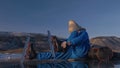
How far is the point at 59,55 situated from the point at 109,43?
36425mm

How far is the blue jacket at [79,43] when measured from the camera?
15.5 meters

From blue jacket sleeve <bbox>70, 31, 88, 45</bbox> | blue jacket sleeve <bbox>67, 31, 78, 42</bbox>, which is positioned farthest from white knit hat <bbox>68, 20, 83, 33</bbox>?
blue jacket sleeve <bbox>70, 31, 88, 45</bbox>

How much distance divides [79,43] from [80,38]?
0.74 feet

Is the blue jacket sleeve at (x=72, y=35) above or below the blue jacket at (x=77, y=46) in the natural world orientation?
above

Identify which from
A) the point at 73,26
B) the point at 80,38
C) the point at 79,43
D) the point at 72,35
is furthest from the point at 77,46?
the point at 73,26

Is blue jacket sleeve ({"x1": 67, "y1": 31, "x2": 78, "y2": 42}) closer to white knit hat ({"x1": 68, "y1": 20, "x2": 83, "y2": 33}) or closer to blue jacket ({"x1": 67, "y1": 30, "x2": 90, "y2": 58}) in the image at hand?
blue jacket ({"x1": 67, "y1": 30, "x2": 90, "y2": 58})

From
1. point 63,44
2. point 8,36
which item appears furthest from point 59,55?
point 8,36

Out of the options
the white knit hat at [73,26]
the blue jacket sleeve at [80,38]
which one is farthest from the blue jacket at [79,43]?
the white knit hat at [73,26]

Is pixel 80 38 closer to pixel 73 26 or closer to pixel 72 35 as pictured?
pixel 72 35

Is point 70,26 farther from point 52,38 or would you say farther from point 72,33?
point 52,38

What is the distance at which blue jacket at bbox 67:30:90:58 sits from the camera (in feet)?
50.9

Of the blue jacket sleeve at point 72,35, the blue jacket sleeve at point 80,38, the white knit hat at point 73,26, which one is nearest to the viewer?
the blue jacket sleeve at point 80,38

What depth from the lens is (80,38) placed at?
15664mm

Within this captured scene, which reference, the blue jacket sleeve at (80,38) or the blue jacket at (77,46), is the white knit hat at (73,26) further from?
the blue jacket sleeve at (80,38)
